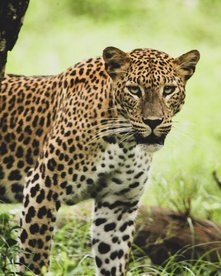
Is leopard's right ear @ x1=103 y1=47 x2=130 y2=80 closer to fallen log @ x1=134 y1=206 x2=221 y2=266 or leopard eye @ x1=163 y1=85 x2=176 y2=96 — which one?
leopard eye @ x1=163 y1=85 x2=176 y2=96

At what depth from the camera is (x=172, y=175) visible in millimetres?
12453

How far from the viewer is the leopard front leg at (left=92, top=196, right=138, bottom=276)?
8766 millimetres

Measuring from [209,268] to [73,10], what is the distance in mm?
12295

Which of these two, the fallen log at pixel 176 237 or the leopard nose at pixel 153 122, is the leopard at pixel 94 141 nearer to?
the leopard nose at pixel 153 122

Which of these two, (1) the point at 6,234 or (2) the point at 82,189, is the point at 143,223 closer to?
(2) the point at 82,189

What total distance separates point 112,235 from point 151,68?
166 centimetres

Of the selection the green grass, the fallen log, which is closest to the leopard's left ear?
the fallen log

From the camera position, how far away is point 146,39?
19734 mm

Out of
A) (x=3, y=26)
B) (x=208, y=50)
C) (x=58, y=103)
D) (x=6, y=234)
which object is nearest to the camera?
(x=3, y=26)

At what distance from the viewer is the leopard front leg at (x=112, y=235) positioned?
8766mm

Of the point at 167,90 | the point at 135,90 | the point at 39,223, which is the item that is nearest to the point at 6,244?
the point at 39,223

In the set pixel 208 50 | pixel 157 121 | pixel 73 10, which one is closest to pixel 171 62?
pixel 157 121

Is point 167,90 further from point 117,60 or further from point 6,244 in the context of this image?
point 6,244

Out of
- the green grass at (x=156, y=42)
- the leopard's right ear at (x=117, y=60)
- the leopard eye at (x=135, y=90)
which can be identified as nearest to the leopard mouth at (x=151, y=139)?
the leopard eye at (x=135, y=90)
